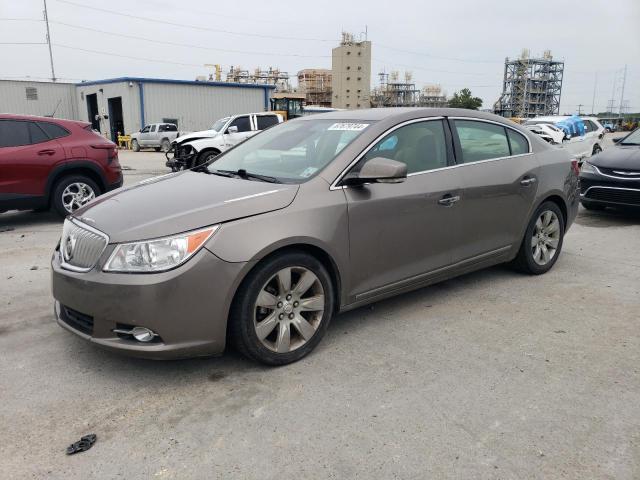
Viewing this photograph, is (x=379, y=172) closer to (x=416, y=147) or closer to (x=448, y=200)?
(x=416, y=147)

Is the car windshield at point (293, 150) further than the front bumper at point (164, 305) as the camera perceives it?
Yes

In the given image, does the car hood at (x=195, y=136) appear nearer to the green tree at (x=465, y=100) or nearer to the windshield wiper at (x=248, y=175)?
the windshield wiper at (x=248, y=175)

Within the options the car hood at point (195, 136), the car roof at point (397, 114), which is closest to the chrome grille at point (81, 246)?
the car roof at point (397, 114)

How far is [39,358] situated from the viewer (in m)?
3.42

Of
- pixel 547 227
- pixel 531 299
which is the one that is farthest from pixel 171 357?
pixel 547 227

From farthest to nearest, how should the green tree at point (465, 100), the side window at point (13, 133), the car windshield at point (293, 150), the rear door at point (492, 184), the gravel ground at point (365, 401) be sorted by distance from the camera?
the green tree at point (465, 100)
the side window at point (13, 133)
the rear door at point (492, 184)
the car windshield at point (293, 150)
the gravel ground at point (365, 401)

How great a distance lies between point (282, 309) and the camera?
10.6ft

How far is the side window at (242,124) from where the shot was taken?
1650 centimetres

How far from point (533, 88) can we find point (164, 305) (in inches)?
4989

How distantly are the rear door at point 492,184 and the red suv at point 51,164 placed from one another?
577cm

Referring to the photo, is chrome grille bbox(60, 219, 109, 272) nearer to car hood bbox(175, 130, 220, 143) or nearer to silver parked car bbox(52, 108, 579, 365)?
silver parked car bbox(52, 108, 579, 365)

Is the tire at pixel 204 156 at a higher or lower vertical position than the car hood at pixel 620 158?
lower

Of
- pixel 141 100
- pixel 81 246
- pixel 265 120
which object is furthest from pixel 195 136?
pixel 141 100

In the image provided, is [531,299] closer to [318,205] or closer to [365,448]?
[318,205]
